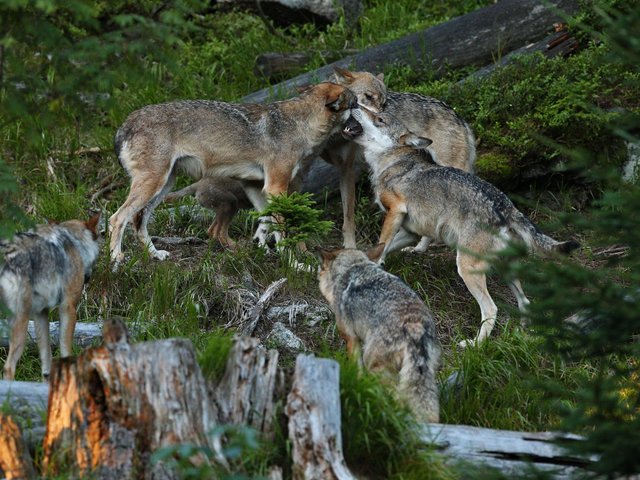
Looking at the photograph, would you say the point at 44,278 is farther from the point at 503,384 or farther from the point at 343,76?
the point at 343,76

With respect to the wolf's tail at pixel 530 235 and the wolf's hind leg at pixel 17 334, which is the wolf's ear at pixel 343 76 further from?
the wolf's hind leg at pixel 17 334

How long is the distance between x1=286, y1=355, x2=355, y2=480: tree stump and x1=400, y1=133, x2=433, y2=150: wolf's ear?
199 inches

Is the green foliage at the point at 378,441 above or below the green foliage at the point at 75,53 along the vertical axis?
below

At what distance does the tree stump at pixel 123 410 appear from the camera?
531 cm

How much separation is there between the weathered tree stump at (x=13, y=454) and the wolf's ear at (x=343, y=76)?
6.93m

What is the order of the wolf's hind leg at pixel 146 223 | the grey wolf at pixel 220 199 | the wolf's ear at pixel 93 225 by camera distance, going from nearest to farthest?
the wolf's ear at pixel 93 225, the wolf's hind leg at pixel 146 223, the grey wolf at pixel 220 199

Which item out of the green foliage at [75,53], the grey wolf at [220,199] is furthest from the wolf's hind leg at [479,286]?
the green foliage at [75,53]

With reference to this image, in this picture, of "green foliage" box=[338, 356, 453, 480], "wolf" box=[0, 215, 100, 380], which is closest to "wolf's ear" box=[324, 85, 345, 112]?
"wolf" box=[0, 215, 100, 380]

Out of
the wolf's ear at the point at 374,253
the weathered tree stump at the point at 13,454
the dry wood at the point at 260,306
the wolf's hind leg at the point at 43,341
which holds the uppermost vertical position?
the wolf's ear at the point at 374,253

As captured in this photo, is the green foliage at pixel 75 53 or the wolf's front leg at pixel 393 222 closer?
the green foliage at pixel 75 53

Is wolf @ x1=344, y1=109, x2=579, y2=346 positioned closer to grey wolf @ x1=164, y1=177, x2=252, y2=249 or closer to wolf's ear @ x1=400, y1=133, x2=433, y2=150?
wolf's ear @ x1=400, y1=133, x2=433, y2=150

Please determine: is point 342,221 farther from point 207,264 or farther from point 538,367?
point 538,367

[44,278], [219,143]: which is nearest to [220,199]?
[219,143]

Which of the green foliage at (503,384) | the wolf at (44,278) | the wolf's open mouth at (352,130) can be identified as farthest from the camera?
the wolf's open mouth at (352,130)
